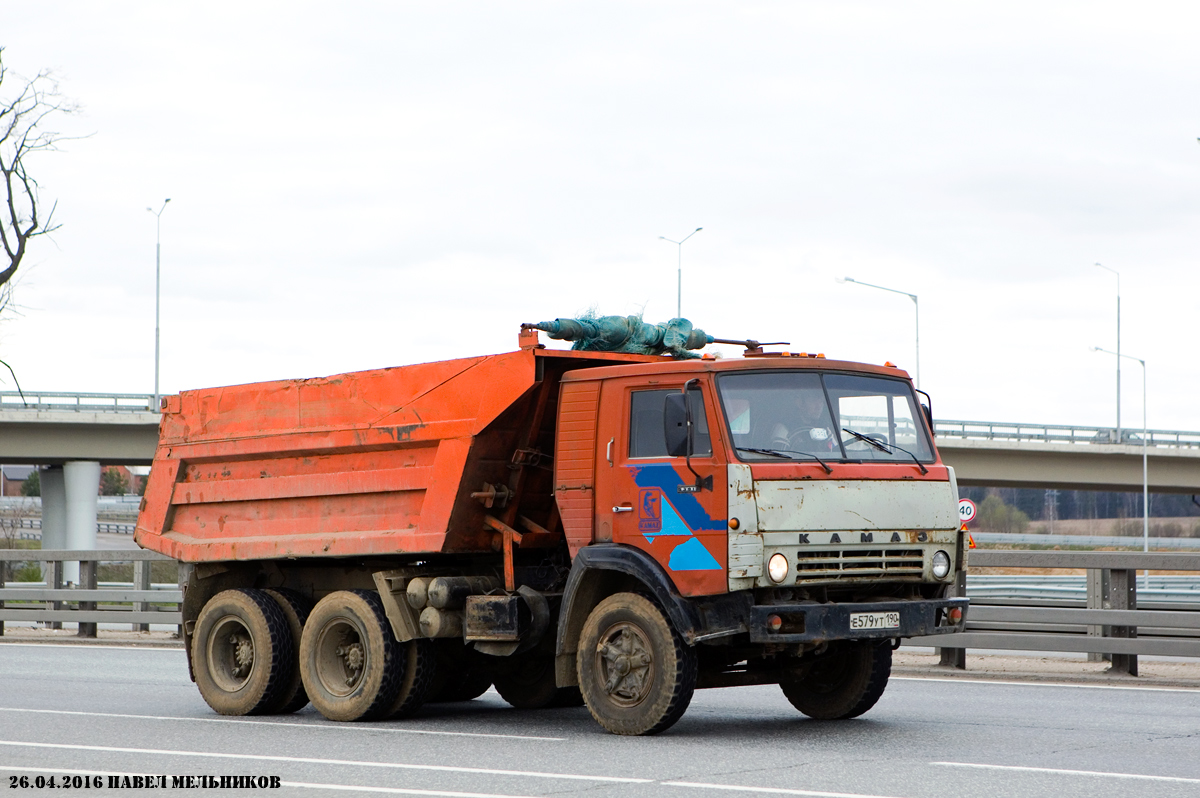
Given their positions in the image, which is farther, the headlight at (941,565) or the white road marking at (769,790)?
the headlight at (941,565)

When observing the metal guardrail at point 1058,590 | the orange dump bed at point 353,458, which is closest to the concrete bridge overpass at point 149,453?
the metal guardrail at point 1058,590

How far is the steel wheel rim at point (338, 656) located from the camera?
11895 millimetres

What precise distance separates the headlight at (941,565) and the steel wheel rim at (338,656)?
14.7 feet

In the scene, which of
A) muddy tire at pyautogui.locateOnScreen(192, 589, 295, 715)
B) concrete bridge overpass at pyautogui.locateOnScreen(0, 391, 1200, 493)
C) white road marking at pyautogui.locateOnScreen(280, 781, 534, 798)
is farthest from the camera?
concrete bridge overpass at pyautogui.locateOnScreen(0, 391, 1200, 493)

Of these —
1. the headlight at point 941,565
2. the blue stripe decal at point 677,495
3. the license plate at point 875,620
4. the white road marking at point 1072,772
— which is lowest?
the white road marking at point 1072,772

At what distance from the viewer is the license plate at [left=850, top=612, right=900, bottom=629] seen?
970 cm

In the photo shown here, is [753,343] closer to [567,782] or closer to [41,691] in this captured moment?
[567,782]

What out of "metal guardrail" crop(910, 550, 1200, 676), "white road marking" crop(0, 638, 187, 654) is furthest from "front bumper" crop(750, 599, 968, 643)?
"white road marking" crop(0, 638, 187, 654)

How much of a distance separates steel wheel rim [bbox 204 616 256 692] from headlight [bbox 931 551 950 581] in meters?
5.72

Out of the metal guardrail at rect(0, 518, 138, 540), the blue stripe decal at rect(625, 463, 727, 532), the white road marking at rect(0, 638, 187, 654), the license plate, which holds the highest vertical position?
the blue stripe decal at rect(625, 463, 727, 532)

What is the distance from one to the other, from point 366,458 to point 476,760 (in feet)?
11.2

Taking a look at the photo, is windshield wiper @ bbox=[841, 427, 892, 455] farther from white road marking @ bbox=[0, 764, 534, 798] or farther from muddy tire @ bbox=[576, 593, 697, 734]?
white road marking @ bbox=[0, 764, 534, 798]

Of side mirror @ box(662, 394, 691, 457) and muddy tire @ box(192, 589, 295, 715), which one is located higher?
side mirror @ box(662, 394, 691, 457)

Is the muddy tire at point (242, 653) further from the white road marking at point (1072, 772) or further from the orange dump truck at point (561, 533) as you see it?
the white road marking at point (1072, 772)
